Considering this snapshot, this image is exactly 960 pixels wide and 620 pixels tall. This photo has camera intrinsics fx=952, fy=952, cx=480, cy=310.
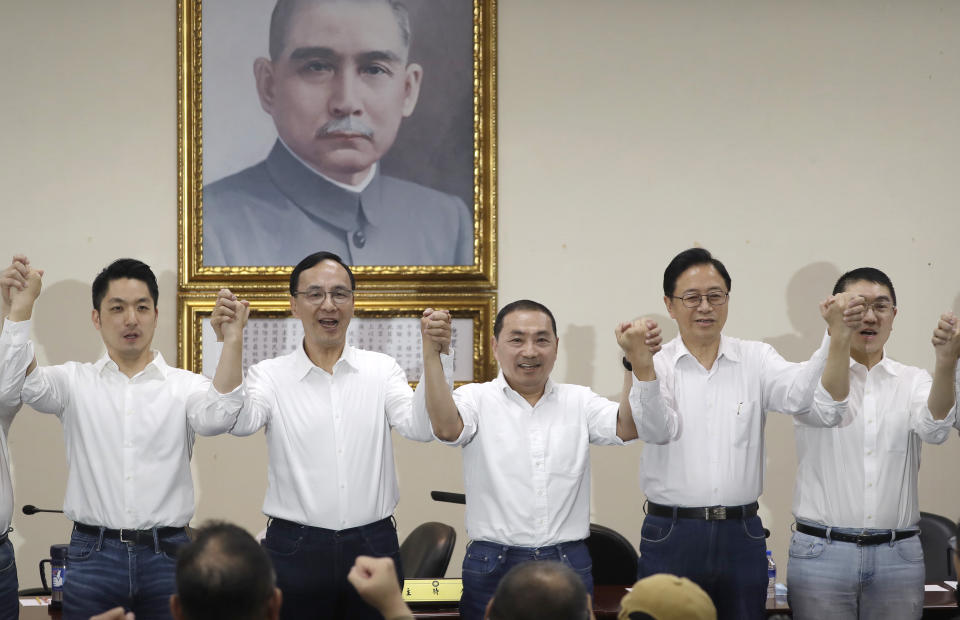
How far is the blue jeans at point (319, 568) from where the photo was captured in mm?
2689

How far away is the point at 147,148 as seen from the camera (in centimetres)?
389

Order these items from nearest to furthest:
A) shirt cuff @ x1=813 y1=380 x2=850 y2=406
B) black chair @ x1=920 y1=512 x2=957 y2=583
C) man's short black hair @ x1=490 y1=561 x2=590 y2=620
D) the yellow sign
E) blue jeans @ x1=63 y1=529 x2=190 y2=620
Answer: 1. man's short black hair @ x1=490 y1=561 x2=590 y2=620
2. blue jeans @ x1=63 y1=529 x2=190 y2=620
3. shirt cuff @ x1=813 y1=380 x2=850 y2=406
4. the yellow sign
5. black chair @ x1=920 y1=512 x2=957 y2=583

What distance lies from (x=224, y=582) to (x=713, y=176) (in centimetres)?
299

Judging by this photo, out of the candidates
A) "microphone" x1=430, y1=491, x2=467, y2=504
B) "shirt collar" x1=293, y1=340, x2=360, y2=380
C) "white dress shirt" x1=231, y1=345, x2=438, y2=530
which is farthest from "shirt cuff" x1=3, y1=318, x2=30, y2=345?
"microphone" x1=430, y1=491, x2=467, y2=504

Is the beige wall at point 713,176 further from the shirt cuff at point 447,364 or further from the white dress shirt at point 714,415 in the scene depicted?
the shirt cuff at point 447,364

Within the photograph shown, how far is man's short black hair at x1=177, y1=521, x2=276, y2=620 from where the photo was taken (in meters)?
1.49

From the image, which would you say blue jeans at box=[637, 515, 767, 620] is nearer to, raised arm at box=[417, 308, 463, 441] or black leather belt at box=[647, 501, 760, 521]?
black leather belt at box=[647, 501, 760, 521]

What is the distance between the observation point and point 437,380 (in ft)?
8.91

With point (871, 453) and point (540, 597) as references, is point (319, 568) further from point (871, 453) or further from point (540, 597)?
point (871, 453)

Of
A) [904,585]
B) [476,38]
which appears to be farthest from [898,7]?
[904,585]

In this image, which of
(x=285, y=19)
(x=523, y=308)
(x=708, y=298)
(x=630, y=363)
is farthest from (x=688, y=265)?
(x=285, y=19)

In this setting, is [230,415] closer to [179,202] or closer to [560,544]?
[560,544]

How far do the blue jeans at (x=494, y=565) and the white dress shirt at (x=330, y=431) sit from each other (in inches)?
12.8

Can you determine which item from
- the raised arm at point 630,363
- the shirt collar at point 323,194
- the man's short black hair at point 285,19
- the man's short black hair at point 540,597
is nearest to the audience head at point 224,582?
the man's short black hair at point 540,597
